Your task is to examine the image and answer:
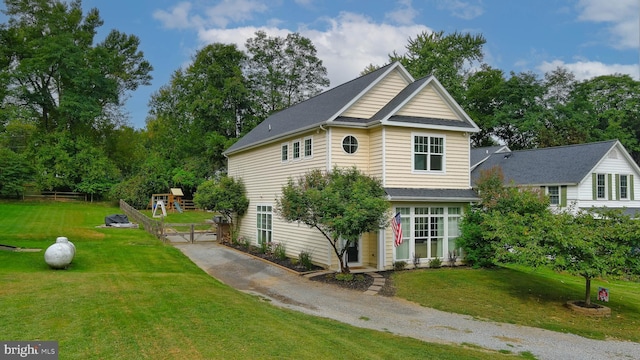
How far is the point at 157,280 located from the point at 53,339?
5.52 m

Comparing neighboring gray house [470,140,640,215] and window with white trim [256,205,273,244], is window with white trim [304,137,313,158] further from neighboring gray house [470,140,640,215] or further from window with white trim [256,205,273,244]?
neighboring gray house [470,140,640,215]

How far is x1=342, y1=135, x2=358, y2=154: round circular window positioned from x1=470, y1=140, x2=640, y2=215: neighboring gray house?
12.2 meters

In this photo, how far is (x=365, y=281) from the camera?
14320 mm

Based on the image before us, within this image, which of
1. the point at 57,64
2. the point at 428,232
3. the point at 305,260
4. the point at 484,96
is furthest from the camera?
the point at 484,96

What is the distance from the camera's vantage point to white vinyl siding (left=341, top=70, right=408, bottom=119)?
1722 cm

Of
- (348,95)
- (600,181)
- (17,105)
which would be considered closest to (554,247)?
(348,95)

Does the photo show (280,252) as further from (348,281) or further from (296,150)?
(348,281)

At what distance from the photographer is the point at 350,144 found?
16.9 m

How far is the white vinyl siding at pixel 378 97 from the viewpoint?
1722cm

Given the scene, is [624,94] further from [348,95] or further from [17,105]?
[17,105]

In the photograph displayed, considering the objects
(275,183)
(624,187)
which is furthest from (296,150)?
(624,187)

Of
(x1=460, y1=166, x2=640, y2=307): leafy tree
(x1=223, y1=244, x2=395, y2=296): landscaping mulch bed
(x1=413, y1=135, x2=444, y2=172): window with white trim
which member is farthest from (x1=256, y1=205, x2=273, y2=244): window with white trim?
(x1=460, y1=166, x2=640, y2=307): leafy tree

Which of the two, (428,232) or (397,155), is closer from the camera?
(397,155)

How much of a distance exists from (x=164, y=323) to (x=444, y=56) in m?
46.0
